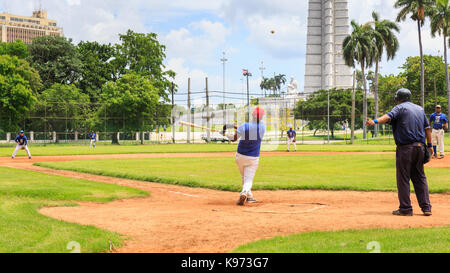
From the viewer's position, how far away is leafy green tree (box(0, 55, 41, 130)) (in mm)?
56250

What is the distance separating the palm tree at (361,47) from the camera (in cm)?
6506

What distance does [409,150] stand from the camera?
8164mm

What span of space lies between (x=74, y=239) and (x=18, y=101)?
56.5m

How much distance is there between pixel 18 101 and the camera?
188 ft

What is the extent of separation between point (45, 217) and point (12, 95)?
53.7m

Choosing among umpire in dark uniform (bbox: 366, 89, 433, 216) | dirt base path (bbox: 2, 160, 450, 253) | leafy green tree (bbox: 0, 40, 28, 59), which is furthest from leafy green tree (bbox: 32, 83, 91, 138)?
umpire in dark uniform (bbox: 366, 89, 433, 216)

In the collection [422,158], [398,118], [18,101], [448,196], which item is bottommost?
[448,196]

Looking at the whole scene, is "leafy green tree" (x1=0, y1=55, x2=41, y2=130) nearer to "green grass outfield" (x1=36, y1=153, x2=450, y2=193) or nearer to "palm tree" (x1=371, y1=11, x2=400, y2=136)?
"green grass outfield" (x1=36, y1=153, x2=450, y2=193)

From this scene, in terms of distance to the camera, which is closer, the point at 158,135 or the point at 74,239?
the point at 74,239

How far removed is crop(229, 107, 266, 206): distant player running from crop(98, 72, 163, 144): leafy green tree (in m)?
56.5

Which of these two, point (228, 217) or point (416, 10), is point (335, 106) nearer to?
point (416, 10)

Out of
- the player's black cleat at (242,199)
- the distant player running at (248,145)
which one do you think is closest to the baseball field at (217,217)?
the player's black cleat at (242,199)
